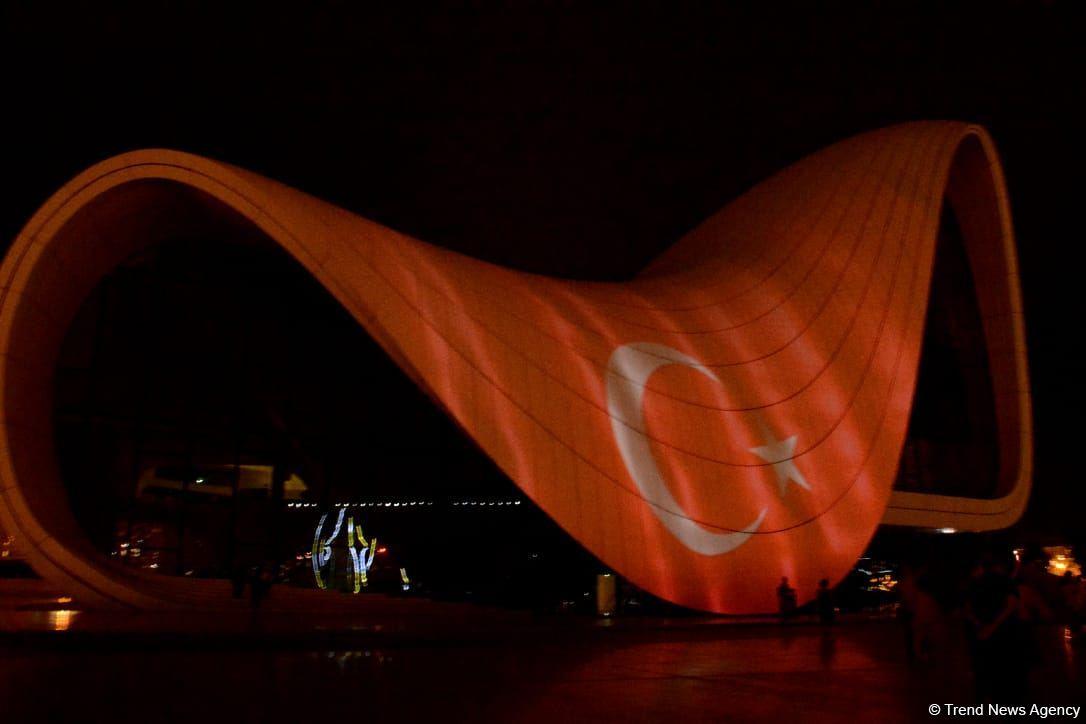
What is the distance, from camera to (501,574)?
19.4m

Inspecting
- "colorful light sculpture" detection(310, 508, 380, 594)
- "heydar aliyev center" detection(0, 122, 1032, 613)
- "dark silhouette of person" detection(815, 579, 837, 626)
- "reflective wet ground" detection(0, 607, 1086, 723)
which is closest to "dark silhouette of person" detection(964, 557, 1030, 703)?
"reflective wet ground" detection(0, 607, 1086, 723)

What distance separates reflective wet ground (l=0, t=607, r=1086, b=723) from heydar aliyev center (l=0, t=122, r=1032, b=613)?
7.68 ft

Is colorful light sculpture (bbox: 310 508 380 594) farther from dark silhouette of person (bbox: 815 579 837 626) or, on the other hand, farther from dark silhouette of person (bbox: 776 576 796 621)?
dark silhouette of person (bbox: 815 579 837 626)

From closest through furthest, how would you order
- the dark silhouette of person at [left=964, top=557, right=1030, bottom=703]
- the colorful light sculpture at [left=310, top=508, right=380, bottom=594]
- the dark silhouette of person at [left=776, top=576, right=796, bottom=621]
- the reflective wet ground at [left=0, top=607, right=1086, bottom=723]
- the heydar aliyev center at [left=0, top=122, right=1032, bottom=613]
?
the dark silhouette of person at [left=964, top=557, right=1030, bottom=703] < the reflective wet ground at [left=0, top=607, right=1086, bottom=723] < the heydar aliyev center at [left=0, top=122, right=1032, bottom=613] < the dark silhouette of person at [left=776, top=576, right=796, bottom=621] < the colorful light sculpture at [left=310, top=508, right=380, bottom=594]

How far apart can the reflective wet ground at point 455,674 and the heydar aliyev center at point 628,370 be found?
7.68ft

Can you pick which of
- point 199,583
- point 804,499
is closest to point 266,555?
point 199,583

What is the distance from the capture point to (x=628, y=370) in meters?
16.2

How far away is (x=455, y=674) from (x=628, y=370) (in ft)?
30.2

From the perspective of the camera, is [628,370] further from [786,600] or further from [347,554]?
[347,554]

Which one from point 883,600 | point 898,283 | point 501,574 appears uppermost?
point 898,283

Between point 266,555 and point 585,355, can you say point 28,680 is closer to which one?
point 585,355

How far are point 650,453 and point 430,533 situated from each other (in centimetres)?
782

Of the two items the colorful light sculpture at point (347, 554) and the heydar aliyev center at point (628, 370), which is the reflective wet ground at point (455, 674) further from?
the colorful light sculpture at point (347, 554)

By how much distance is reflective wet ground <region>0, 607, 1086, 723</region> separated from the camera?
5754mm
